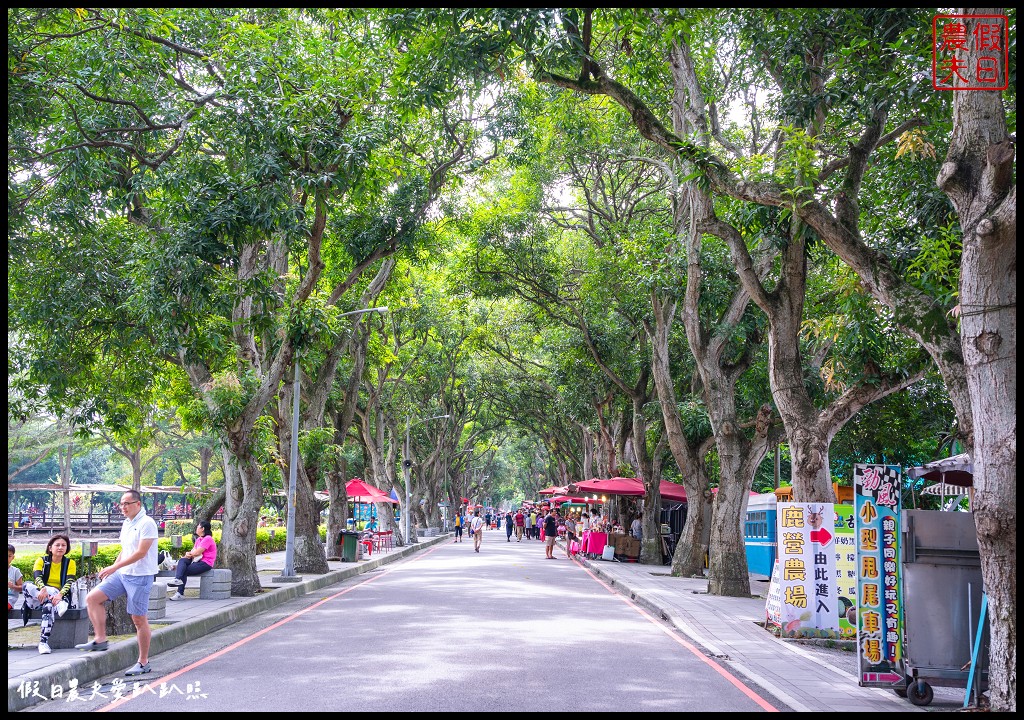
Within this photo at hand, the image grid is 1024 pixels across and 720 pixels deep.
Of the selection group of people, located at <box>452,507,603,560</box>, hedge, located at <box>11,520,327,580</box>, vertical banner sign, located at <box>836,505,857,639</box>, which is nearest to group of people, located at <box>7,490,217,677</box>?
hedge, located at <box>11,520,327,580</box>

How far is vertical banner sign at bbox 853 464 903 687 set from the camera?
835 cm

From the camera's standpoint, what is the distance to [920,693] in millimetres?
7672

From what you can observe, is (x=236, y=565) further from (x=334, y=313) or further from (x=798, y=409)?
(x=798, y=409)

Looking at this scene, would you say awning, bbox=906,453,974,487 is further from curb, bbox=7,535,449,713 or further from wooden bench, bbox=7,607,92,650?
wooden bench, bbox=7,607,92,650

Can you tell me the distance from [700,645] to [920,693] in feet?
11.9

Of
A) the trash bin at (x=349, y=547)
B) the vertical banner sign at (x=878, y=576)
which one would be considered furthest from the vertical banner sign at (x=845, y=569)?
the trash bin at (x=349, y=547)

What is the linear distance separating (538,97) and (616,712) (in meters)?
15.2

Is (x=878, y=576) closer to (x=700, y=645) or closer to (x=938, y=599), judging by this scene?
(x=938, y=599)

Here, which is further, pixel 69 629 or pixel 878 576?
pixel 69 629

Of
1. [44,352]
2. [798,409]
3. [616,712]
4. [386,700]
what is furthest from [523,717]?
[44,352]

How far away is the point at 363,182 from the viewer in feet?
47.5

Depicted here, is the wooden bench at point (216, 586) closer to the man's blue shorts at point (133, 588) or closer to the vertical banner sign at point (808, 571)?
the man's blue shorts at point (133, 588)

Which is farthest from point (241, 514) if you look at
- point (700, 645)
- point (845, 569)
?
point (845, 569)

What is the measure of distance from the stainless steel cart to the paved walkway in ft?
0.92
